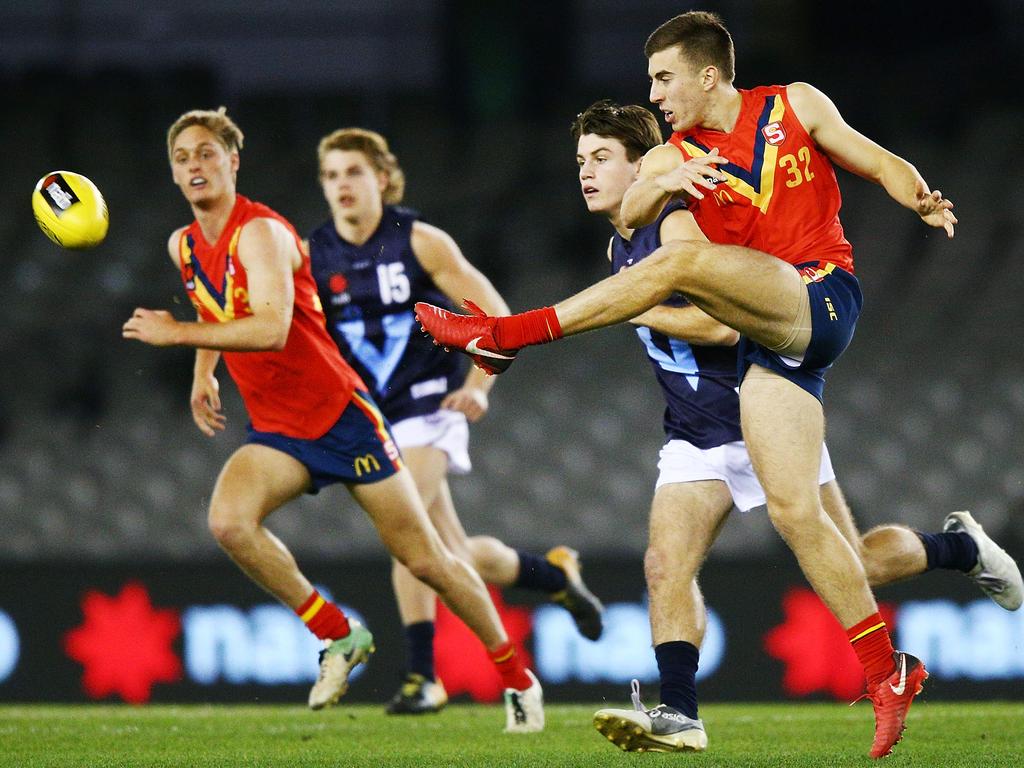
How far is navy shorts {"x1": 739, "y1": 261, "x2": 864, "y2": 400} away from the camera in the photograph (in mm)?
4277

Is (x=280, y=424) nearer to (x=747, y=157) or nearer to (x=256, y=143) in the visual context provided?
(x=747, y=157)

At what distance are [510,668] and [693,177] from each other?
230 cm

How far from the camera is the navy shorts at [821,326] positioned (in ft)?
14.0

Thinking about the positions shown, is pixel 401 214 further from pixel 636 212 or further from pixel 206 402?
pixel 636 212

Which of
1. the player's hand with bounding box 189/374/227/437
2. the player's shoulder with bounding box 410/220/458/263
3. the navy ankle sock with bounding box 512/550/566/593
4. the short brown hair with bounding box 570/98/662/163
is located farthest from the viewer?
the navy ankle sock with bounding box 512/550/566/593

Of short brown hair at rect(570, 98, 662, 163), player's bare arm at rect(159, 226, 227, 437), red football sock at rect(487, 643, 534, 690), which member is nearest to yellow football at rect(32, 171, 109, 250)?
player's bare arm at rect(159, 226, 227, 437)

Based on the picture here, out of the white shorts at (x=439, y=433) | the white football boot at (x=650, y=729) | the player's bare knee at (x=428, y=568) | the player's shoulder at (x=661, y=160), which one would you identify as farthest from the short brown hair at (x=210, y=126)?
the white football boot at (x=650, y=729)

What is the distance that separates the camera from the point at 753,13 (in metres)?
10.4

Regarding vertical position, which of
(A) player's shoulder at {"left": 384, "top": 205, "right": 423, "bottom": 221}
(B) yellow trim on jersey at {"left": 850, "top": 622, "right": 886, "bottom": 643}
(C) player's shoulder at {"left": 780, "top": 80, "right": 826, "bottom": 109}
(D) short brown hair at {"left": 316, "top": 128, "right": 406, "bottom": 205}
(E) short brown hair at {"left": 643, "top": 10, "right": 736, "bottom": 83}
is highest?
(D) short brown hair at {"left": 316, "top": 128, "right": 406, "bottom": 205}

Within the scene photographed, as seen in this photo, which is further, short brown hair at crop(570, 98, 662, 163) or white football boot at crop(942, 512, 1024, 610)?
white football boot at crop(942, 512, 1024, 610)

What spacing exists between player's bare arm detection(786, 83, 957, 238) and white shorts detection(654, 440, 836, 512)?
3.09ft

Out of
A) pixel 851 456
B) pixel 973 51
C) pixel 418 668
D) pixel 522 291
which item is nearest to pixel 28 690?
pixel 418 668

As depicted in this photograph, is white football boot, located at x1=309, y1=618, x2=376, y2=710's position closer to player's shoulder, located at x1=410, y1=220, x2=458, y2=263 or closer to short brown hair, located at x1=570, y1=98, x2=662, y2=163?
player's shoulder, located at x1=410, y1=220, x2=458, y2=263

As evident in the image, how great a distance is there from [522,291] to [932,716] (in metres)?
4.54
